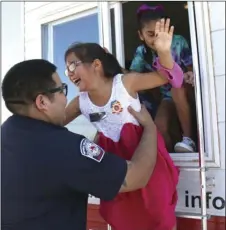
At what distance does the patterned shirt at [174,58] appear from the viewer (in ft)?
7.63

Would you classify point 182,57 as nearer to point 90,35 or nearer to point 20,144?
point 90,35

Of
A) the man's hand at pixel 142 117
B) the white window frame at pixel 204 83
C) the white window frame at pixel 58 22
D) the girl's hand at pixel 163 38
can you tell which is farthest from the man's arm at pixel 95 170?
→ the white window frame at pixel 58 22

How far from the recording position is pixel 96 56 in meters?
2.24

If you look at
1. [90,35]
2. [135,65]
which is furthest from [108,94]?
[90,35]

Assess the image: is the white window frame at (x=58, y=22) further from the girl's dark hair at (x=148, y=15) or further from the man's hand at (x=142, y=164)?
the man's hand at (x=142, y=164)

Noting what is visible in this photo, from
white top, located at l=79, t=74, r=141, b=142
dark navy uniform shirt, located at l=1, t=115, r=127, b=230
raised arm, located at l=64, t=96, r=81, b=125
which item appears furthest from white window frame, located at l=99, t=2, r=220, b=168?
raised arm, located at l=64, t=96, r=81, b=125

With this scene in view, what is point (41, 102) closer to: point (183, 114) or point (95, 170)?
point (95, 170)

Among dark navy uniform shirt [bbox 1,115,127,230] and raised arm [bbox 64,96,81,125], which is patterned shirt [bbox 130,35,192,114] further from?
dark navy uniform shirt [bbox 1,115,127,230]

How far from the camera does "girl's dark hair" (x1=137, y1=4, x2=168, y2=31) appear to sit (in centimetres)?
239

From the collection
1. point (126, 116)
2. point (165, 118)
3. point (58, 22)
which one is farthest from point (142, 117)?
point (58, 22)

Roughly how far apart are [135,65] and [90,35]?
0.52 meters

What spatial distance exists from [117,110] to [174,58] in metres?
0.46

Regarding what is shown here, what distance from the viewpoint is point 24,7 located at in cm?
318

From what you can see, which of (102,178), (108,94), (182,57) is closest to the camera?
(102,178)
